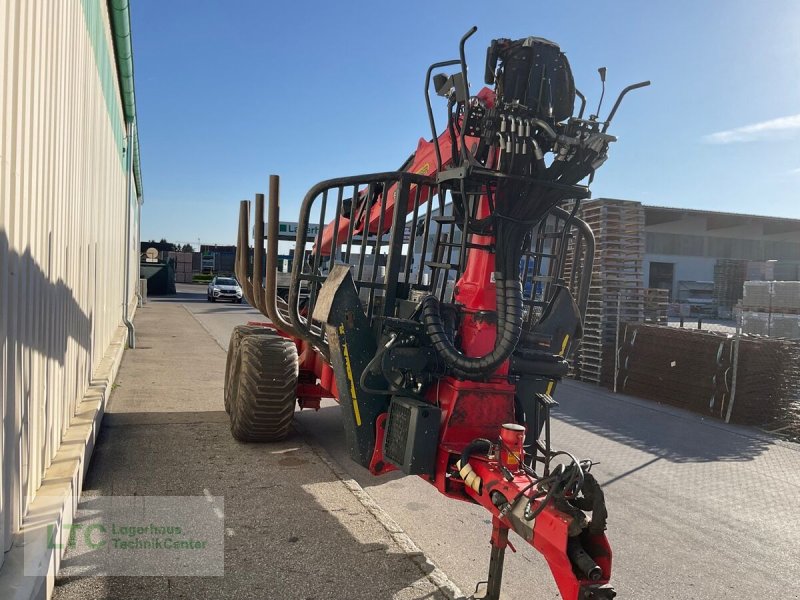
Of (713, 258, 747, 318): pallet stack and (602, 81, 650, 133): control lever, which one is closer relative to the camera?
(602, 81, 650, 133): control lever

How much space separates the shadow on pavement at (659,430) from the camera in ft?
24.7

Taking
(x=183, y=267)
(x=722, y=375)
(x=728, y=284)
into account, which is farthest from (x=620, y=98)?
(x=183, y=267)

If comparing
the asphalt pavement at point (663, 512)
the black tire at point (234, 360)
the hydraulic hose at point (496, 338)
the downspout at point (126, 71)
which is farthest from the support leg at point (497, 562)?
the downspout at point (126, 71)

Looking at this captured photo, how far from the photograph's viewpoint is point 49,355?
4199 millimetres

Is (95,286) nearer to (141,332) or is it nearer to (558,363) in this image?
(558,363)

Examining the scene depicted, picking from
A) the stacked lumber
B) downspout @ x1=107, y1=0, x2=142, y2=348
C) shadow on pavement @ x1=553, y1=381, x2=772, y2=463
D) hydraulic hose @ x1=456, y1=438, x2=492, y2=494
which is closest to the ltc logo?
hydraulic hose @ x1=456, y1=438, x2=492, y2=494

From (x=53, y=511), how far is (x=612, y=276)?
1094 cm

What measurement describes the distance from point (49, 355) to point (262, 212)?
2189 millimetres

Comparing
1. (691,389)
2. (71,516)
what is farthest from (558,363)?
(691,389)

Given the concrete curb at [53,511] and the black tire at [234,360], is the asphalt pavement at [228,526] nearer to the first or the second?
the concrete curb at [53,511]

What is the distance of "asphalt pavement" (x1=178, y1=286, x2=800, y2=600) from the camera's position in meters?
4.09

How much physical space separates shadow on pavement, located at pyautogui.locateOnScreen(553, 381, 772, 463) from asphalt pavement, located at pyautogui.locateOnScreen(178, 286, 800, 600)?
0.03 m

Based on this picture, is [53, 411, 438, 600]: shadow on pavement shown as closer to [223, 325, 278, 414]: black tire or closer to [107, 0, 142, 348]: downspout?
[223, 325, 278, 414]: black tire

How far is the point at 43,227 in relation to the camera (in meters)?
3.82
